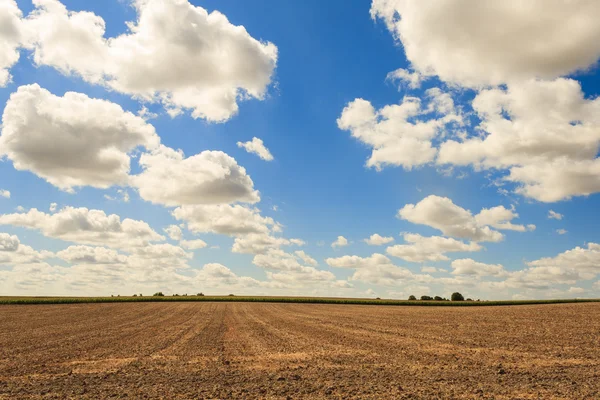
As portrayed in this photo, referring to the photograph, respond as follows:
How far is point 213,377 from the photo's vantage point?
15023mm

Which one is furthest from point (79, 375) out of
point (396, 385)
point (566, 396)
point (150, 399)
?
point (566, 396)

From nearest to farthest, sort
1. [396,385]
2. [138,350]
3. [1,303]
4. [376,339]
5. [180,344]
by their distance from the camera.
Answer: [396,385], [138,350], [180,344], [376,339], [1,303]

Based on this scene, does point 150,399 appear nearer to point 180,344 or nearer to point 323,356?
point 323,356

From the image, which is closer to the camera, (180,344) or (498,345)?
(498,345)

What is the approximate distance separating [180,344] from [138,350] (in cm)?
280

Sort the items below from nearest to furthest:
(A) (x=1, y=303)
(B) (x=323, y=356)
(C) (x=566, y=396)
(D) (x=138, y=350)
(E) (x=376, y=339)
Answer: (C) (x=566, y=396)
(B) (x=323, y=356)
(D) (x=138, y=350)
(E) (x=376, y=339)
(A) (x=1, y=303)

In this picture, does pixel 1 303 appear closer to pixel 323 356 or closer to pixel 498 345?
pixel 323 356

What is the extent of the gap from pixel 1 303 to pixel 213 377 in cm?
8895

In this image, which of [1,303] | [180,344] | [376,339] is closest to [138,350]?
[180,344]

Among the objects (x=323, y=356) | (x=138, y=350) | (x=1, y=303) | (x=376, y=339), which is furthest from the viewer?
(x=1, y=303)

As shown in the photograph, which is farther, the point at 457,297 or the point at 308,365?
the point at 457,297

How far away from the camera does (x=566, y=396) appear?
11703 millimetres

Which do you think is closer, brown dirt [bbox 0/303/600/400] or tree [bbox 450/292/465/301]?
brown dirt [bbox 0/303/600/400]

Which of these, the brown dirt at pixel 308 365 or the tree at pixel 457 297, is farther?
the tree at pixel 457 297
